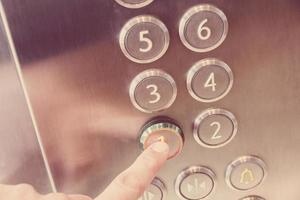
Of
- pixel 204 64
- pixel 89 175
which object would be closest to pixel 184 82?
pixel 204 64

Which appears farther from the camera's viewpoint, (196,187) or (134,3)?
(196,187)

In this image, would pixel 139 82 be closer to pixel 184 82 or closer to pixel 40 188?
pixel 184 82

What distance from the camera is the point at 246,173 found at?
450mm

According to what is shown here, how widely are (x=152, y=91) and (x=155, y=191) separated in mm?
110

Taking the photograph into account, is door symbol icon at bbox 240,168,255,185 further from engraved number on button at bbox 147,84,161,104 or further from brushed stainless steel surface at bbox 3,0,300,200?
engraved number on button at bbox 147,84,161,104

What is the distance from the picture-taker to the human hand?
1.29 feet

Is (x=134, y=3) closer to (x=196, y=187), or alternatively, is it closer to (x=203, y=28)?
(x=203, y=28)

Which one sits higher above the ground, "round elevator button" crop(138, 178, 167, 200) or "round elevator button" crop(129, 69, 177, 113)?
"round elevator button" crop(129, 69, 177, 113)

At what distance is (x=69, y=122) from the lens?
40 centimetres

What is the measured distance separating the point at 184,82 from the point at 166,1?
0.24 ft

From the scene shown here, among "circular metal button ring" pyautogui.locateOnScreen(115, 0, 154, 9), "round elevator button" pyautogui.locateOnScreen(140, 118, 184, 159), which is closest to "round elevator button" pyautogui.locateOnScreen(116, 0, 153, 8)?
"circular metal button ring" pyautogui.locateOnScreen(115, 0, 154, 9)

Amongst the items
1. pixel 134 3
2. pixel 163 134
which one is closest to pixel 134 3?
pixel 134 3

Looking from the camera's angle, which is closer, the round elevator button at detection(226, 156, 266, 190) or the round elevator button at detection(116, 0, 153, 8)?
the round elevator button at detection(116, 0, 153, 8)

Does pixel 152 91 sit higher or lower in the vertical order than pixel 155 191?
higher
